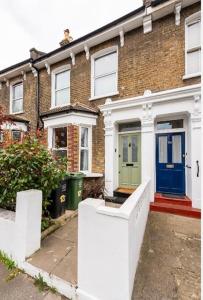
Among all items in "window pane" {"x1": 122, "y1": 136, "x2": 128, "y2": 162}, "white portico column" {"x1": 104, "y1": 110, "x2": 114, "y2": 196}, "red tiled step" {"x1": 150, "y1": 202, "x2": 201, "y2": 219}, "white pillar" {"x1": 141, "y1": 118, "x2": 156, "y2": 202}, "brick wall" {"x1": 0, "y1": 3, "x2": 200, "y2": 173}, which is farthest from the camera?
"window pane" {"x1": 122, "y1": 136, "x2": 128, "y2": 162}

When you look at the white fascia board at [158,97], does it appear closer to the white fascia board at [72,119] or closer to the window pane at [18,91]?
the white fascia board at [72,119]

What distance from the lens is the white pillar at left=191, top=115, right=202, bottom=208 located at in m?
5.24

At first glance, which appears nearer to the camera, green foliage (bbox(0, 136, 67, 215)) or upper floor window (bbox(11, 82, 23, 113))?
green foliage (bbox(0, 136, 67, 215))

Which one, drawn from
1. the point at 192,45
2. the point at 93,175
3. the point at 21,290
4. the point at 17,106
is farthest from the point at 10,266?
the point at 17,106

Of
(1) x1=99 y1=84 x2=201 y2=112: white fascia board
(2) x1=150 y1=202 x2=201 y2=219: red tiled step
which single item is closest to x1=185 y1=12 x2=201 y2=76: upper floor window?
(1) x1=99 y1=84 x2=201 y2=112: white fascia board

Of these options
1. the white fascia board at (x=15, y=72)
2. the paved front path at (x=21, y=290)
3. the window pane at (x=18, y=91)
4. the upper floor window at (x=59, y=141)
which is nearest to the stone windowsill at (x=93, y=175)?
the upper floor window at (x=59, y=141)

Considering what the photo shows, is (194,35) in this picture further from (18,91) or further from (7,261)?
(18,91)

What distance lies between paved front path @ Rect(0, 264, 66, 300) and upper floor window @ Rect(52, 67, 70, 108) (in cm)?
681

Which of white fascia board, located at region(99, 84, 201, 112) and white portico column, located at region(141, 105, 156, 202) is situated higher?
white fascia board, located at region(99, 84, 201, 112)

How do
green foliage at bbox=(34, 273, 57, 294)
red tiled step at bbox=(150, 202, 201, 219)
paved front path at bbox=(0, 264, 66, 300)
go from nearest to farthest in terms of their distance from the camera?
paved front path at bbox=(0, 264, 66, 300) < green foliage at bbox=(34, 273, 57, 294) < red tiled step at bbox=(150, 202, 201, 219)

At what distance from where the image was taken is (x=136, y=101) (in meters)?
6.02

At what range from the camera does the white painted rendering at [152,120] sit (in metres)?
5.27

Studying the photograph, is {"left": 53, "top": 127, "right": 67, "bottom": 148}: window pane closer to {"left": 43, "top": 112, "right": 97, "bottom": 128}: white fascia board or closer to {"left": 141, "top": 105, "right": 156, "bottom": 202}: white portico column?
{"left": 43, "top": 112, "right": 97, "bottom": 128}: white fascia board

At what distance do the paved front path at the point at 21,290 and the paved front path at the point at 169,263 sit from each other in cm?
123
